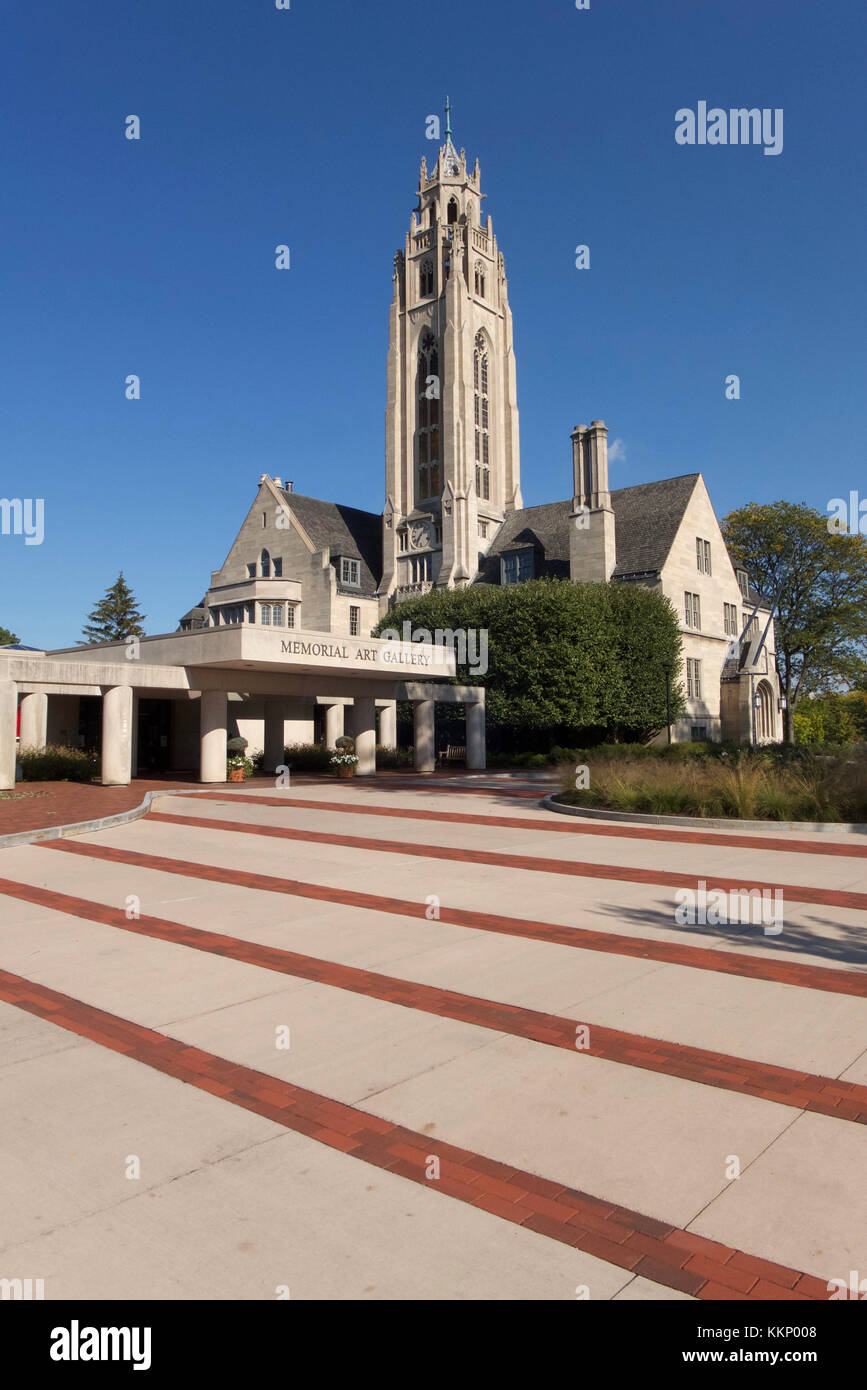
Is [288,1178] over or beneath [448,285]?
beneath

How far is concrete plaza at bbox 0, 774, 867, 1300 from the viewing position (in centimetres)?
347

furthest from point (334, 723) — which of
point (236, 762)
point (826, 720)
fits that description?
point (826, 720)

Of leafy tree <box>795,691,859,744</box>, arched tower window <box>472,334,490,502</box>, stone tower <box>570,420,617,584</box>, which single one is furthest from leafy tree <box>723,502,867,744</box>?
arched tower window <box>472,334,490,502</box>

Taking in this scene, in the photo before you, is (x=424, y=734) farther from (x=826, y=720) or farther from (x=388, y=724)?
(x=826, y=720)

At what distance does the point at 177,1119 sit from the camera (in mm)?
4668

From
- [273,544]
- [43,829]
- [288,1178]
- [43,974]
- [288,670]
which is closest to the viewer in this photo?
[288,1178]

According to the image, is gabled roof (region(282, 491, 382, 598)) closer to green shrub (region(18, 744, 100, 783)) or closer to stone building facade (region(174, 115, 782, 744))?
stone building facade (region(174, 115, 782, 744))

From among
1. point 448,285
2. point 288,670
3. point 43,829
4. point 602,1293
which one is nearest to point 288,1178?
point 602,1293

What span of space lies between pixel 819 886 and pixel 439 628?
122ft

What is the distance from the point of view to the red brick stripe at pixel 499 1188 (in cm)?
334

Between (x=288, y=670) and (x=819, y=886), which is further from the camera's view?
(x=288, y=670)

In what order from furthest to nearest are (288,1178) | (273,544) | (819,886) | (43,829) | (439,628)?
(273,544)
(439,628)
(43,829)
(819,886)
(288,1178)

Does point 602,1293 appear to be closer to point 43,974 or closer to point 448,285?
point 43,974
